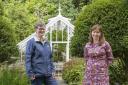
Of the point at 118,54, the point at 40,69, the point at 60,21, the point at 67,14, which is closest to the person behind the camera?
the point at 40,69

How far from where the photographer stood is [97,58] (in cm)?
900

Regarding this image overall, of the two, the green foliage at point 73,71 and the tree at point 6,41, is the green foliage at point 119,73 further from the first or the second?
the tree at point 6,41

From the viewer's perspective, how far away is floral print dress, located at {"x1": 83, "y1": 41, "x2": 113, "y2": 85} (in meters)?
8.96

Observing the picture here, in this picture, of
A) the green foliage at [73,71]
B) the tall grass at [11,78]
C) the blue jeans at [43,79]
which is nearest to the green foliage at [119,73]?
the green foliage at [73,71]

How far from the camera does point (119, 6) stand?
1270 centimetres

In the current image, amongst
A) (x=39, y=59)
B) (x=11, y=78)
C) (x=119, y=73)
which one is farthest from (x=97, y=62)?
(x=119, y=73)

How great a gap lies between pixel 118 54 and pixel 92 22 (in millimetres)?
1029

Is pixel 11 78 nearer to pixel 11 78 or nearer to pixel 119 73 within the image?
pixel 11 78

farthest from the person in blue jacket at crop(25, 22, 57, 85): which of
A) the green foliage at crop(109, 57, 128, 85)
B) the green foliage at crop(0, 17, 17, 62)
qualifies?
the green foliage at crop(0, 17, 17, 62)

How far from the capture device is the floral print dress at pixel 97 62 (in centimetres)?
896

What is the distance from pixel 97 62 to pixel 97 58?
76 mm

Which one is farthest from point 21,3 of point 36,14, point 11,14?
point 11,14

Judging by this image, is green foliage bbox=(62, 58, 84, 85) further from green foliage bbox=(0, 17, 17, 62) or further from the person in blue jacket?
the person in blue jacket

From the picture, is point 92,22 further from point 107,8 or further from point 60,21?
point 60,21
